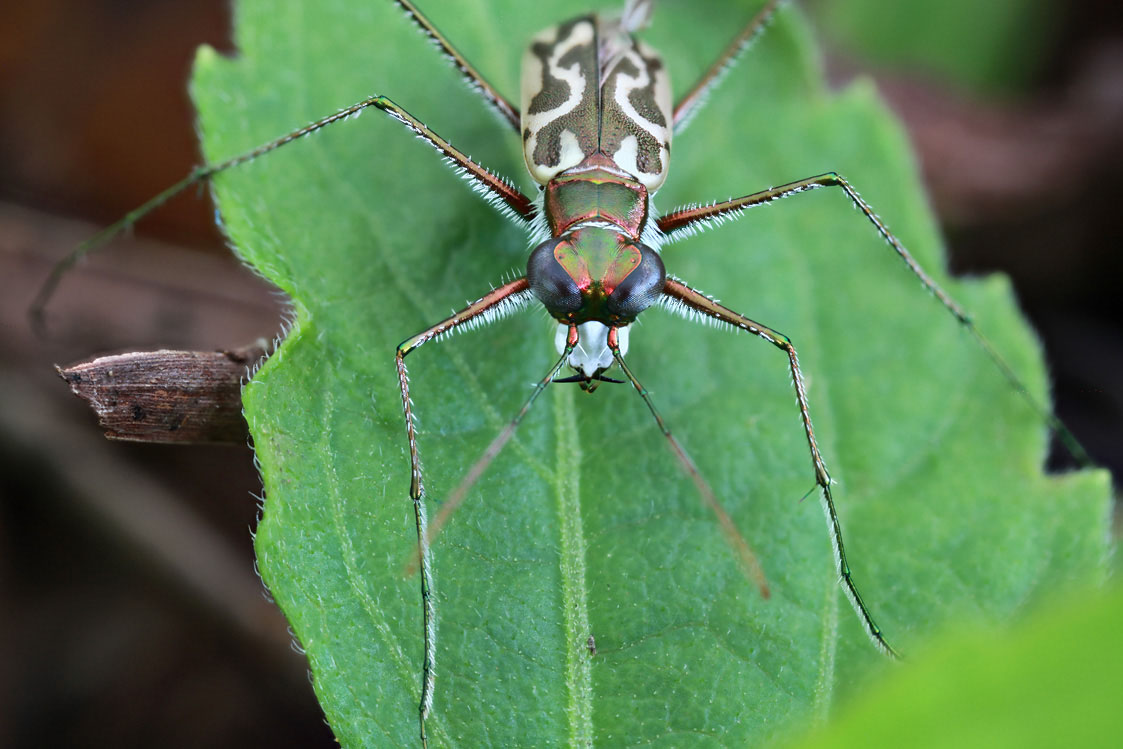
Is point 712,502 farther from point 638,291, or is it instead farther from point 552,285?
point 552,285

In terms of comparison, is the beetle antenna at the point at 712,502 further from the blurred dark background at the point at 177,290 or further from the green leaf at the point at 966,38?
the green leaf at the point at 966,38

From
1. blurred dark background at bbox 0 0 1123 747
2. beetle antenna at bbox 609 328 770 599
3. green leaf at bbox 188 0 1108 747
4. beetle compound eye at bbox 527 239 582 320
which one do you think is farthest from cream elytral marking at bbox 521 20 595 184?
blurred dark background at bbox 0 0 1123 747

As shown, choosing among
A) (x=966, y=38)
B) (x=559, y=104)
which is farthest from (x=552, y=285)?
(x=966, y=38)

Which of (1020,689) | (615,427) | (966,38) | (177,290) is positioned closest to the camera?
(1020,689)

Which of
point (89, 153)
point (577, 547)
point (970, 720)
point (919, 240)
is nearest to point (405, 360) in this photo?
point (577, 547)

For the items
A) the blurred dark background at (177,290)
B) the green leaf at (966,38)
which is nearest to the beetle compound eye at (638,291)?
the blurred dark background at (177,290)

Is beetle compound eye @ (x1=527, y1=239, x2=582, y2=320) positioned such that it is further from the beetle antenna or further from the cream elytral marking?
the cream elytral marking

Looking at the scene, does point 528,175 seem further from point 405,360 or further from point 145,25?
point 145,25
